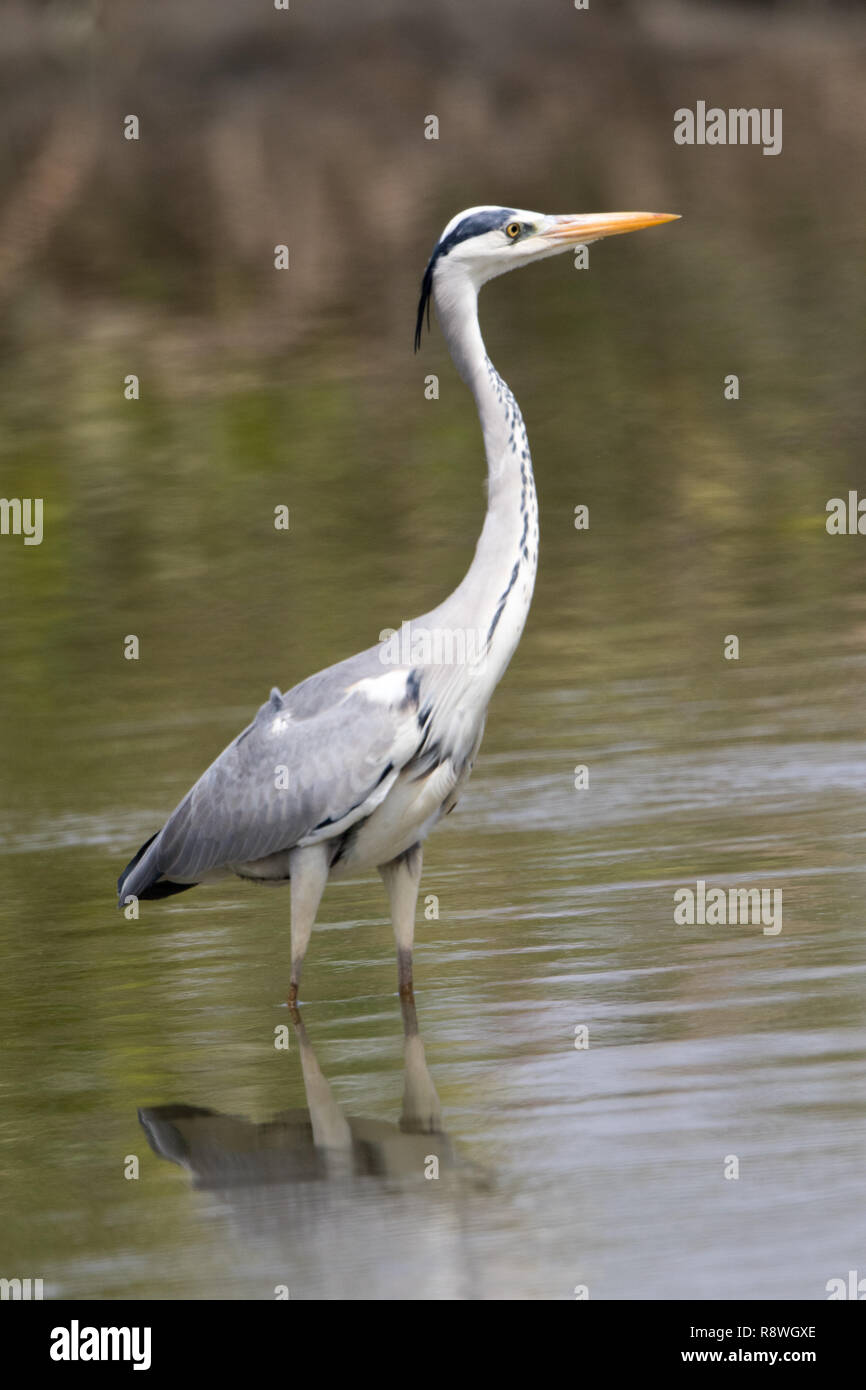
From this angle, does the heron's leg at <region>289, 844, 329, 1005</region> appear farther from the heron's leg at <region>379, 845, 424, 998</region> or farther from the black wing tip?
the black wing tip

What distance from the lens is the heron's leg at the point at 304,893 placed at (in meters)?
7.55

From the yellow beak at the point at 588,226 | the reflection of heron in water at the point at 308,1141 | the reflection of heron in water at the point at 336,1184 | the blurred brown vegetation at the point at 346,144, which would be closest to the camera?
the reflection of heron in water at the point at 336,1184

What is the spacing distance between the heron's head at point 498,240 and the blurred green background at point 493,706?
2.24 metres

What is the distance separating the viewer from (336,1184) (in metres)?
6.20

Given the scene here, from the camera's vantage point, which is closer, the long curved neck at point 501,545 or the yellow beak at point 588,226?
the long curved neck at point 501,545

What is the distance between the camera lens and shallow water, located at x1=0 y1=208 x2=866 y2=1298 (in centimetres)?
581

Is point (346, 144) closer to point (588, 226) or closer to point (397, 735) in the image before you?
point (588, 226)

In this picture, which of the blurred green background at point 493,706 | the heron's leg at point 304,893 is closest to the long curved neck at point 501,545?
the heron's leg at point 304,893

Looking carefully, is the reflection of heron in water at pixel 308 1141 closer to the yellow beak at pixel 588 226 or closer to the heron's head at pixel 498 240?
the heron's head at pixel 498 240

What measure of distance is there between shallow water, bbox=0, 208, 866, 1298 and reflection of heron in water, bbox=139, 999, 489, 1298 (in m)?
0.01

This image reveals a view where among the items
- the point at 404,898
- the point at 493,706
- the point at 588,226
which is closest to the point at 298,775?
the point at 404,898
